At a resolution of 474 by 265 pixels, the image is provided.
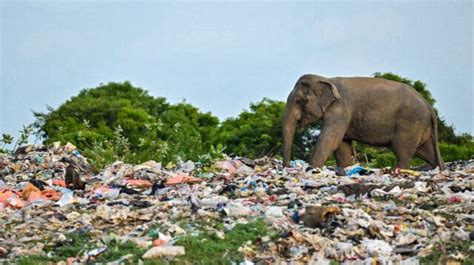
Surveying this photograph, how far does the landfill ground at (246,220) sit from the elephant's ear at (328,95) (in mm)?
3180

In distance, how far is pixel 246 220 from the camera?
403 inches

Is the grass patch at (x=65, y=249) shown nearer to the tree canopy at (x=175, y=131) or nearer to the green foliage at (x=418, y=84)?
the tree canopy at (x=175, y=131)

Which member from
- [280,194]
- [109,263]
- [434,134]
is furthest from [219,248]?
[434,134]

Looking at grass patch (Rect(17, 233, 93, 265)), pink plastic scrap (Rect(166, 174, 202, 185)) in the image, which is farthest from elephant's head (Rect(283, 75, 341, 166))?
grass patch (Rect(17, 233, 93, 265))

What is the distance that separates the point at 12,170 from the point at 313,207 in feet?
21.8

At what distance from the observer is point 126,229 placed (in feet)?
33.8

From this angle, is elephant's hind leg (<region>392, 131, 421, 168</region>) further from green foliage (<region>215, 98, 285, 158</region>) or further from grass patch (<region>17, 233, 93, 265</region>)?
green foliage (<region>215, 98, 285, 158</region>)

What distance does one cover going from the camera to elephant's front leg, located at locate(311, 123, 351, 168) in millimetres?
16111

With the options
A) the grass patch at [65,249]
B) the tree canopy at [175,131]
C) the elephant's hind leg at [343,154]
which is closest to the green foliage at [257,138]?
the tree canopy at [175,131]

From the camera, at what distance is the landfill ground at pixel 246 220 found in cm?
953

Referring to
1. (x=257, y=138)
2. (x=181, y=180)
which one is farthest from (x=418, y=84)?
(x=181, y=180)

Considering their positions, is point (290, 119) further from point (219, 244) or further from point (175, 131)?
point (219, 244)

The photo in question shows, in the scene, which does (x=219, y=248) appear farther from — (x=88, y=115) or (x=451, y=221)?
(x=88, y=115)

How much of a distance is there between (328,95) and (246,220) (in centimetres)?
641
